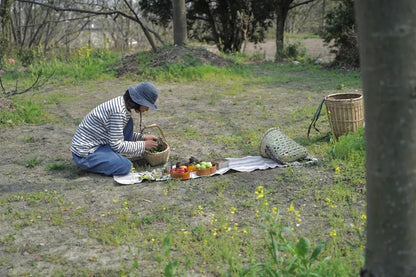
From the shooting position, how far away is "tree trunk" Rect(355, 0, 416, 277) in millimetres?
1967

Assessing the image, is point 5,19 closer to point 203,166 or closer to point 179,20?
point 179,20

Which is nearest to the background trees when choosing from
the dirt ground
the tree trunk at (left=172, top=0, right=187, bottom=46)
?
the tree trunk at (left=172, top=0, right=187, bottom=46)

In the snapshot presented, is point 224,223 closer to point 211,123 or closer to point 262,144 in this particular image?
point 262,144

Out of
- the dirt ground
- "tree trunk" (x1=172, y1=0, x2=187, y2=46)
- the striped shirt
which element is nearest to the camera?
the dirt ground

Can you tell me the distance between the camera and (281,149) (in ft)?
18.7

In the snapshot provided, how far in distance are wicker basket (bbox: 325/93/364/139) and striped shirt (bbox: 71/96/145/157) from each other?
2493 mm

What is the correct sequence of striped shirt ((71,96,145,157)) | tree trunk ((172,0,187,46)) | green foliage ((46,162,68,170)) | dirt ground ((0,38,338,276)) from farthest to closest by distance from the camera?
1. tree trunk ((172,0,187,46))
2. green foliage ((46,162,68,170))
3. striped shirt ((71,96,145,157))
4. dirt ground ((0,38,338,276))

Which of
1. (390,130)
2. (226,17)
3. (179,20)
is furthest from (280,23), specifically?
(390,130)

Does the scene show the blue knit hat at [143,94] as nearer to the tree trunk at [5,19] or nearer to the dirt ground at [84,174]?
the dirt ground at [84,174]

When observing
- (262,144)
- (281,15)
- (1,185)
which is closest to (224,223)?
(262,144)

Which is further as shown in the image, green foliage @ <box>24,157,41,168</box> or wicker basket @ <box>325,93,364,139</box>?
wicker basket @ <box>325,93,364,139</box>

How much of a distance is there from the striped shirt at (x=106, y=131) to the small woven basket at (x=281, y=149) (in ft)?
4.91

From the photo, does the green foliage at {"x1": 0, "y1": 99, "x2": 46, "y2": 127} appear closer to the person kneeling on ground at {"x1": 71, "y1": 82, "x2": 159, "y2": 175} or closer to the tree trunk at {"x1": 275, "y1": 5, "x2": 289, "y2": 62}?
the person kneeling on ground at {"x1": 71, "y1": 82, "x2": 159, "y2": 175}

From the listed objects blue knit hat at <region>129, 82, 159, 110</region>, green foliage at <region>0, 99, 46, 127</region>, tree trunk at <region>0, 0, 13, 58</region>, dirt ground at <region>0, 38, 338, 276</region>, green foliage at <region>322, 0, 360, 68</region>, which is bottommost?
dirt ground at <region>0, 38, 338, 276</region>
